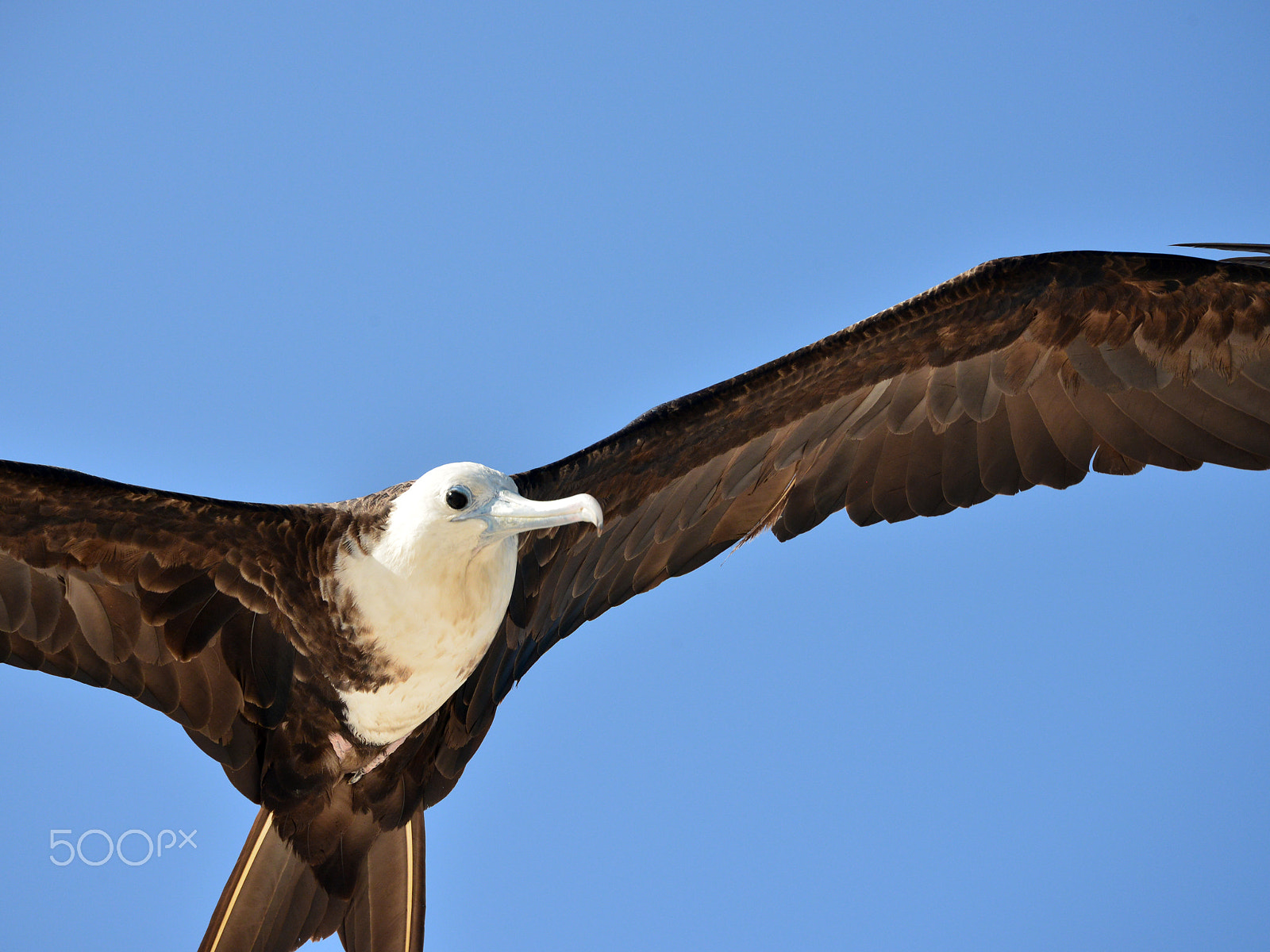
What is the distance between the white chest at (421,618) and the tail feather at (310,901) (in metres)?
0.68

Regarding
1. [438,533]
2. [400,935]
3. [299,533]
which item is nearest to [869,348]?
[438,533]

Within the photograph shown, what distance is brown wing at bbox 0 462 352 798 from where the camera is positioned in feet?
17.5

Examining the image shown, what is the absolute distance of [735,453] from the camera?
6.19 meters

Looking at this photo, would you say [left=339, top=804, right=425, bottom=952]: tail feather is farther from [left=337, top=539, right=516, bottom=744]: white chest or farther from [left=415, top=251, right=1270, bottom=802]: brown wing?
[left=337, top=539, right=516, bottom=744]: white chest

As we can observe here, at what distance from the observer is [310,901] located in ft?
19.2

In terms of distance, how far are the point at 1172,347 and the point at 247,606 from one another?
3.87 metres

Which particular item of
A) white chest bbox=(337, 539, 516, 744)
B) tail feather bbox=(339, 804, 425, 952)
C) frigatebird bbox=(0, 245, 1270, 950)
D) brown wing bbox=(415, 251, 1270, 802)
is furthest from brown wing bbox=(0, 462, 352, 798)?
brown wing bbox=(415, 251, 1270, 802)

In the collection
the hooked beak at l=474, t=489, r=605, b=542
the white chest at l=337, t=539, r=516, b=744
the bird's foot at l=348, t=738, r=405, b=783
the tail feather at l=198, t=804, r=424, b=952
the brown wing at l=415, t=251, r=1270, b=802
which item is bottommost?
the tail feather at l=198, t=804, r=424, b=952

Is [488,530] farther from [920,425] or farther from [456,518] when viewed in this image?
[920,425]

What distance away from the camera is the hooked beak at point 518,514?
200 inches

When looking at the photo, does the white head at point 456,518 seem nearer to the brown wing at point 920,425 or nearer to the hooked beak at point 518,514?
the hooked beak at point 518,514

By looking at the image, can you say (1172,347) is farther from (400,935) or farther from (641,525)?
(400,935)

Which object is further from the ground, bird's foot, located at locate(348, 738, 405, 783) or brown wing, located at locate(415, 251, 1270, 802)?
brown wing, located at locate(415, 251, 1270, 802)

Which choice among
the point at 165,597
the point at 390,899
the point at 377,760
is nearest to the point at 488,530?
the point at 377,760
